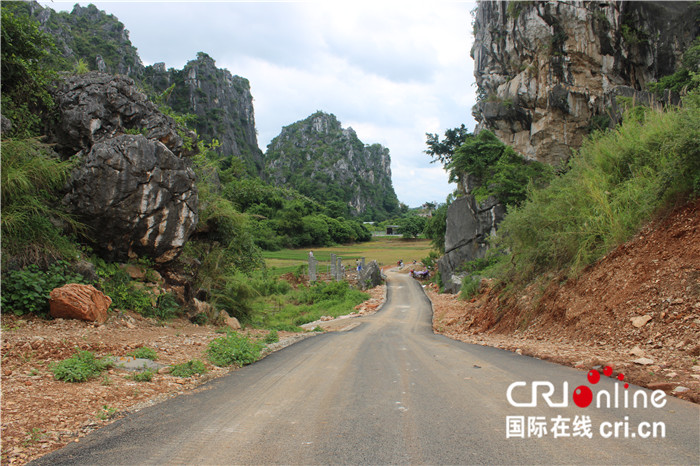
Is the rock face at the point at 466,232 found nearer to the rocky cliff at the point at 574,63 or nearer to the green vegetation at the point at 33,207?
the rocky cliff at the point at 574,63

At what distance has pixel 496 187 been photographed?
2734cm

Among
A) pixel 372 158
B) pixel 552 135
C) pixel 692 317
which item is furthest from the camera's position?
pixel 372 158

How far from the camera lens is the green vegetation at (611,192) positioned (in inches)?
261

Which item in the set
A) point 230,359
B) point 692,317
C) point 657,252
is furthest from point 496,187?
point 230,359

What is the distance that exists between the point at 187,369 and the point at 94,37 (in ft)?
362

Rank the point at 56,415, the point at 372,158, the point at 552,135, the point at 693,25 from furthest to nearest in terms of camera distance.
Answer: the point at 372,158
the point at 552,135
the point at 693,25
the point at 56,415

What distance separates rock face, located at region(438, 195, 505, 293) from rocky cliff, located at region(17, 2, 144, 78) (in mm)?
70443

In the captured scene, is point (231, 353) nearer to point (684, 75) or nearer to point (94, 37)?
point (684, 75)

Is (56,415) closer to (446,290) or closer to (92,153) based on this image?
(92,153)

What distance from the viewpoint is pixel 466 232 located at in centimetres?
3012

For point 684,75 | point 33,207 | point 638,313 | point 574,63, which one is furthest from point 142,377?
point 574,63

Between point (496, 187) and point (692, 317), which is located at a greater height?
point (496, 187)

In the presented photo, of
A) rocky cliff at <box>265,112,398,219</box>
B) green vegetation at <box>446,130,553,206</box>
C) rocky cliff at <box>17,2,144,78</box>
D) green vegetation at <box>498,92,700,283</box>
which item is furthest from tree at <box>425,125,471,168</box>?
rocky cliff at <box>265,112,398,219</box>

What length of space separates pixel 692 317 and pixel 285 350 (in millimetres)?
7241
